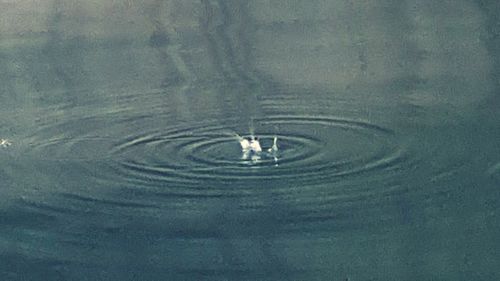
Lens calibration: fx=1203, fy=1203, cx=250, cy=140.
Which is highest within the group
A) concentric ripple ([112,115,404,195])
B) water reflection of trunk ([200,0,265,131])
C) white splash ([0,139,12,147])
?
water reflection of trunk ([200,0,265,131])

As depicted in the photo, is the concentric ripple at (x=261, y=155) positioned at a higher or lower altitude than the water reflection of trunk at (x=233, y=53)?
lower

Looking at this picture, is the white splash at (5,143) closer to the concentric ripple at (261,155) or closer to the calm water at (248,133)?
the calm water at (248,133)

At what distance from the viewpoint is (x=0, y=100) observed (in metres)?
7.38

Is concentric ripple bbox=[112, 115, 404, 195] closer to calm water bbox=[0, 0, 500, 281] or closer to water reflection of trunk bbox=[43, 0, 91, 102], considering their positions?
calm water bbox=[0, 0, 500, 281]

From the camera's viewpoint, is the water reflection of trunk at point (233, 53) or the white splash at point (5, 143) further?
the water reflection of trunk at point (233, 53)

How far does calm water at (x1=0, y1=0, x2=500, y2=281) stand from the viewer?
473cm

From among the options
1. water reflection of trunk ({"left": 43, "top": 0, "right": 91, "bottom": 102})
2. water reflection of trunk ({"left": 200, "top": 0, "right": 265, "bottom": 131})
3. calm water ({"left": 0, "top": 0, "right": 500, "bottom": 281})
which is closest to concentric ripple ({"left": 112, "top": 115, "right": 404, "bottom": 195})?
calm water ({"left": 0, "top": 0, "right": 500, "bottom": 281})

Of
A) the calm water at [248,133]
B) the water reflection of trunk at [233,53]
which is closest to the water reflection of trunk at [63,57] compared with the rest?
the calm water at [248,133]

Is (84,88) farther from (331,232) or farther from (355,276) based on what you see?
(355,276)

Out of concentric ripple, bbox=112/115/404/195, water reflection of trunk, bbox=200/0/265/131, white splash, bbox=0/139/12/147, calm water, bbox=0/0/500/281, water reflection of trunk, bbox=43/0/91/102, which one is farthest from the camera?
water reflection of trunk, bbox=43/0/91/102

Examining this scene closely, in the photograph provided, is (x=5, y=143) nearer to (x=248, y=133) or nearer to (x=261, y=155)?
(x=248, y=133)

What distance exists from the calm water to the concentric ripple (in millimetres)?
15

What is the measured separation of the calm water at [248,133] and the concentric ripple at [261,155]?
0.05 feet

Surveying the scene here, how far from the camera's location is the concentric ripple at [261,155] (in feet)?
18.1
